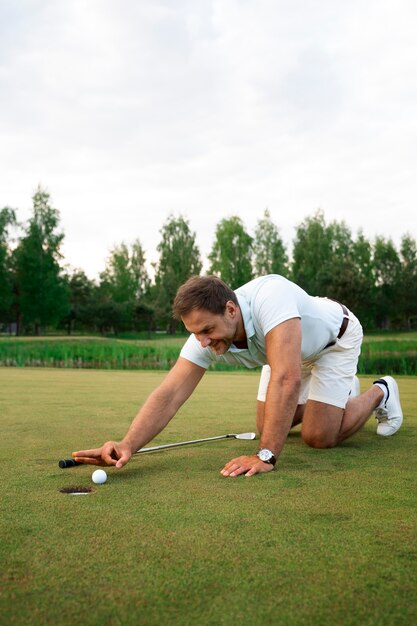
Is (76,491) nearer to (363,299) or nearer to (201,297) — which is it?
(201,297)

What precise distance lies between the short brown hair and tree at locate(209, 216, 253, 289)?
4862cm

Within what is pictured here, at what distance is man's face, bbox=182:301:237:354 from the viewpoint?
3119 millimetres

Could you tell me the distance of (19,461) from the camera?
136 inches

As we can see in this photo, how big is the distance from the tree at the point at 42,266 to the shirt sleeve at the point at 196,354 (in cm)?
3910

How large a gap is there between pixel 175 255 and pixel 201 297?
184 ft

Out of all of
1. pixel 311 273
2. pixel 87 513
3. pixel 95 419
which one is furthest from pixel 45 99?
pixel 311 273

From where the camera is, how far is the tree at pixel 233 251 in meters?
52.3

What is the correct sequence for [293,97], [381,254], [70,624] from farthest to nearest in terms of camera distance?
1. [381,254]
2. [293,97]
3. [70,624]

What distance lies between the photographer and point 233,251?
53.0m

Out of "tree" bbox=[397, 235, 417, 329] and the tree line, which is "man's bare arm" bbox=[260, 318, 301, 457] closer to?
the tree line

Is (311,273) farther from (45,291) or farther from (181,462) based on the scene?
(181,462)

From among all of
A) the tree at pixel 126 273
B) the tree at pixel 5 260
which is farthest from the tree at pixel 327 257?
the tree at pixel 5 260

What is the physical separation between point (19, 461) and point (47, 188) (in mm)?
41370

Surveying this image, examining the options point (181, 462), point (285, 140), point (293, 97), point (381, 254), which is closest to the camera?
point (181, 462)
